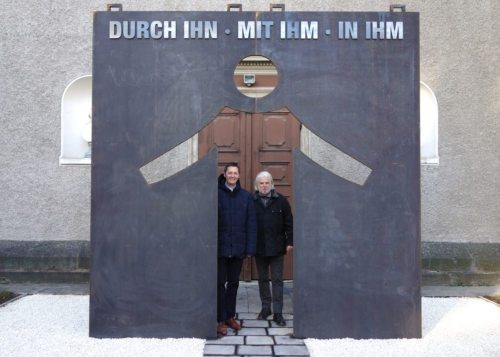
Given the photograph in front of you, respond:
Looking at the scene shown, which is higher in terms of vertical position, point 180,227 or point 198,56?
point 198,56

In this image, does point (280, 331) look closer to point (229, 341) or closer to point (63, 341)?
point (229, 341)

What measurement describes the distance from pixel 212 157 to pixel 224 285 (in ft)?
3.98

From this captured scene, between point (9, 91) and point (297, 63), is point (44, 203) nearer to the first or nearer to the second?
point (9, 91)

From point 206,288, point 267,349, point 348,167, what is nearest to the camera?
point 267,349

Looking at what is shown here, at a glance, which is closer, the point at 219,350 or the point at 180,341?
the point at 219,350

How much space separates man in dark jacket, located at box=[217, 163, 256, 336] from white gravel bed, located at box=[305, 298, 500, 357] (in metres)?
0.85

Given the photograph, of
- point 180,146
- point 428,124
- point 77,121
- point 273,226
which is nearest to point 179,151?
point 180,146

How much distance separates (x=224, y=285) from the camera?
4555 mm

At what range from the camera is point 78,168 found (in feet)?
22.8

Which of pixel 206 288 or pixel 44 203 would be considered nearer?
pixel 206 288

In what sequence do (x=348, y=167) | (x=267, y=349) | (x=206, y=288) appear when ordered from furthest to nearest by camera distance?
(x=348, y=167) < (x=206, y=288) < (x=267, y=349)

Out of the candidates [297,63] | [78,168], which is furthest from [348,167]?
[78,168]

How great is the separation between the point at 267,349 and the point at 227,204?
1.34 metres

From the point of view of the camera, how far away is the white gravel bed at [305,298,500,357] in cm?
389
